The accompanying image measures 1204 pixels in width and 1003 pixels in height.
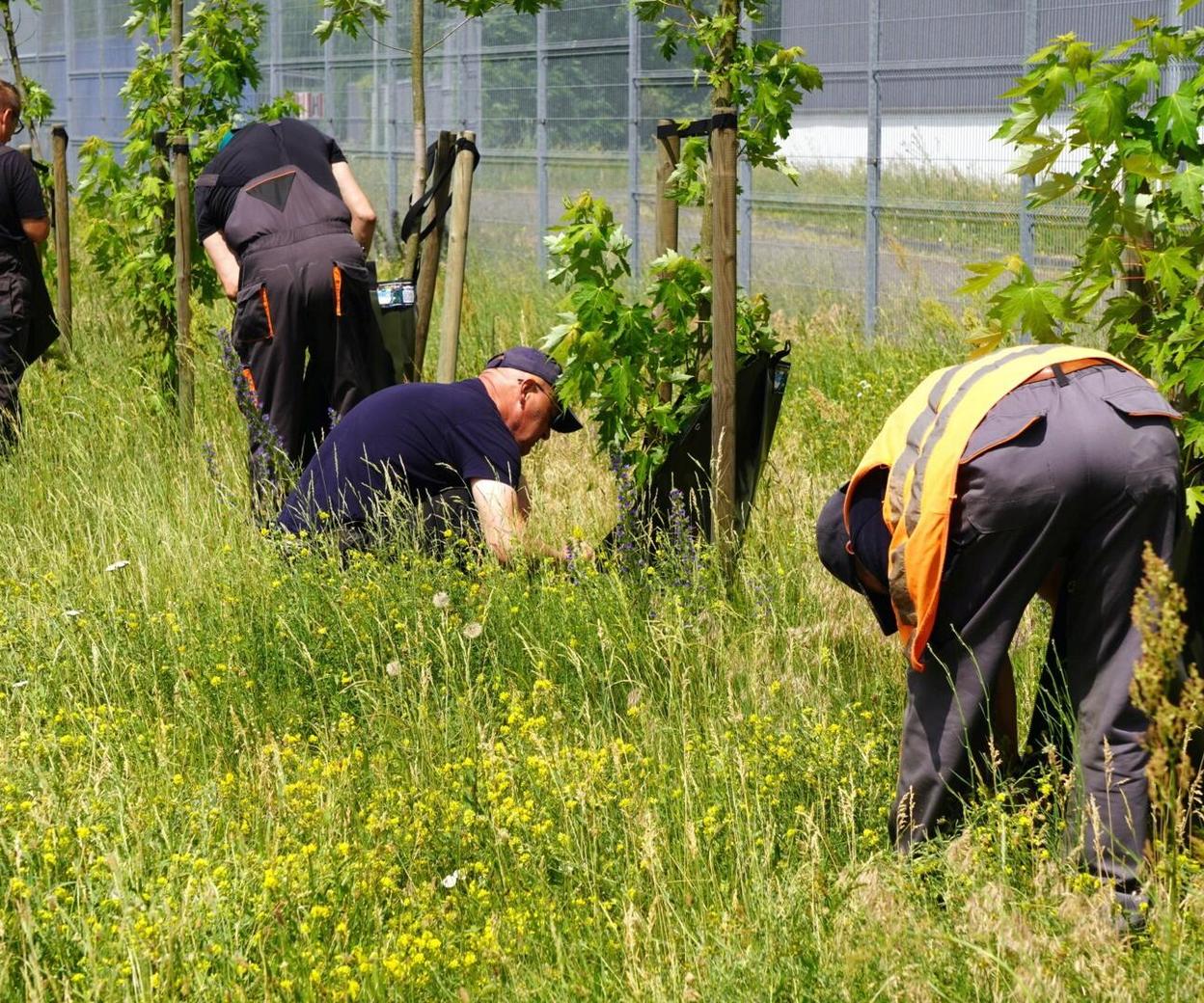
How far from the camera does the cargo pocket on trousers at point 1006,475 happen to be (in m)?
3.04

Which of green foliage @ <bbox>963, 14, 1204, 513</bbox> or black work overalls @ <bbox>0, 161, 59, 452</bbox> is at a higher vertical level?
green foliage @ <bbox>963, 14, 1204, 513</bbox>

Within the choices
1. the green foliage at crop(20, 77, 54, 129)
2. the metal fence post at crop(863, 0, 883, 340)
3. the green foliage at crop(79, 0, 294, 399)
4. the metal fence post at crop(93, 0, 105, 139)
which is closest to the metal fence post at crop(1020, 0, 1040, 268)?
the metal fence post at crop(863, 0, 883, 340)

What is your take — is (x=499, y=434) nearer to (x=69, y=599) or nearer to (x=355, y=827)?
(x=69, y=599)

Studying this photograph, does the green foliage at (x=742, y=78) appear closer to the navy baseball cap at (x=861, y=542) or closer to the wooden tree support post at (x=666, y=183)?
the wooden tree support post at (x=666, y=183)

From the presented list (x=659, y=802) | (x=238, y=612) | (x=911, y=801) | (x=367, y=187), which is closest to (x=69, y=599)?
(x=238, y=612)

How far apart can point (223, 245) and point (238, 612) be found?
91.4 inches

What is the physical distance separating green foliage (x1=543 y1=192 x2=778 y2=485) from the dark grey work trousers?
5.87 ft

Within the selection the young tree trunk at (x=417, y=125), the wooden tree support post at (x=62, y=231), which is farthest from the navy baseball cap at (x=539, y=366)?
the wooden tree support post at (x=62, y=231)

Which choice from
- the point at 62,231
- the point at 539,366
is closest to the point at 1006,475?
the point at 539,366

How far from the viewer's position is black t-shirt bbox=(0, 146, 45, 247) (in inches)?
286

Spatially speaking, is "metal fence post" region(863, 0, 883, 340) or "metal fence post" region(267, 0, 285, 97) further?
"metal fence post" region(267, 0, 285, 97)

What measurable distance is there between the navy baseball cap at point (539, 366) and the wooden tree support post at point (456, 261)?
107 cm

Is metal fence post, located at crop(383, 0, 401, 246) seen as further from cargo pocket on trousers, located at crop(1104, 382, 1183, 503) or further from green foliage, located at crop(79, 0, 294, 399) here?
cargo pocket on trousers, located at crop(1104, 382, 1183, 503)

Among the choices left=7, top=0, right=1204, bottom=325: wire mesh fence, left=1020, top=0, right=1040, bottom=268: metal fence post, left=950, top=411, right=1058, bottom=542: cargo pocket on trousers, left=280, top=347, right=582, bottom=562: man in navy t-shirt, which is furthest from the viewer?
left=7, top=0, right=1204, bottom=325: wire mesh fence
